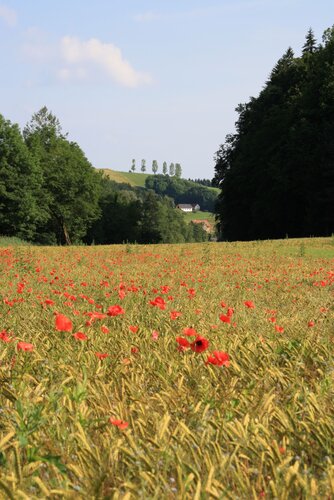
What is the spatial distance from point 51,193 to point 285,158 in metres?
28.1

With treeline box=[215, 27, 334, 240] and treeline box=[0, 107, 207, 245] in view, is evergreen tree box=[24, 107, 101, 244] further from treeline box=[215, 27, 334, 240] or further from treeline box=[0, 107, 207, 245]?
treeline box=[215, 27, 334, 240]

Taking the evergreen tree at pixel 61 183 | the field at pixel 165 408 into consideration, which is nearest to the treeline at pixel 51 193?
the evergreen tree at pixel 61 183

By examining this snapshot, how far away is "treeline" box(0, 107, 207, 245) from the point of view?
55.4m

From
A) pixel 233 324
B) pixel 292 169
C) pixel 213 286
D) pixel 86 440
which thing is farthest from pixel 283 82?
pixel 86 440

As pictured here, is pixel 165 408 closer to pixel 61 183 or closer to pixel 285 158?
pixel 285 158

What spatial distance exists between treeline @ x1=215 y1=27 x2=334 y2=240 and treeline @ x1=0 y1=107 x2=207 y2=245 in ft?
49.5

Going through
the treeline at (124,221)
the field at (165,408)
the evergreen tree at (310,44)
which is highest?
the evergreen tree at (310,44)

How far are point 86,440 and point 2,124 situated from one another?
5979 cm

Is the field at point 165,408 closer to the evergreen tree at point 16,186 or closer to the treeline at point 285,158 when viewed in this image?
the treeline at point 285,158

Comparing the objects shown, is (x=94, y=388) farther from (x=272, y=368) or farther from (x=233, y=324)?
(x=233, y=324)

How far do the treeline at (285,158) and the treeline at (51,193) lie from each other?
1510 centimetres

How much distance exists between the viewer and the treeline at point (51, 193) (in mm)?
55406

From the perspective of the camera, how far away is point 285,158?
154 ft

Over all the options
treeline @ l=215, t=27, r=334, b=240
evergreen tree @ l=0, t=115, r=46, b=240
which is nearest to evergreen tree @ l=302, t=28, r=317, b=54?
treeline @ l=215, t=27, r=334, b=240
